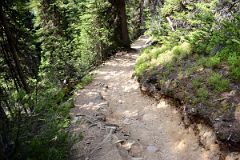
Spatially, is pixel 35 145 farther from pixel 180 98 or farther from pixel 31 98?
pixel 180 98

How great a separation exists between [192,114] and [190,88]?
96 cm

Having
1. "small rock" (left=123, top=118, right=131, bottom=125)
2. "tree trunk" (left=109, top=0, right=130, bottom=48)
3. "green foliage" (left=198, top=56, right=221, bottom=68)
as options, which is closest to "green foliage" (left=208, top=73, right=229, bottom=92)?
"green foliage" (left=198, top=56, right=221, bottom=68)

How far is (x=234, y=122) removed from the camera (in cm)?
673

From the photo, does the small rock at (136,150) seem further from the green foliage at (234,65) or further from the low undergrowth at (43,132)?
the green foliage at (234,65)

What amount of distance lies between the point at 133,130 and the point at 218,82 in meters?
2.94

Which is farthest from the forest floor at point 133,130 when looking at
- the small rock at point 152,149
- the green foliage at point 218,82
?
the green foliage at point 218,82

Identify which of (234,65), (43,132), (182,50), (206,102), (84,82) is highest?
(182,50)

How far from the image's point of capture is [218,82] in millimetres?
7922

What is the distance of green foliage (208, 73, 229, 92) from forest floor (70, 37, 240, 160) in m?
1.10

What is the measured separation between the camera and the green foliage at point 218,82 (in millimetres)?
7732

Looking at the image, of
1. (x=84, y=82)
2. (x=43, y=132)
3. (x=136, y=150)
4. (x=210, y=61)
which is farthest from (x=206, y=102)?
(x=84, y=82)

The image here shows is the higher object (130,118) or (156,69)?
(156,69)

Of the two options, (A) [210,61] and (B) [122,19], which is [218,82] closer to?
(A) [210,61]

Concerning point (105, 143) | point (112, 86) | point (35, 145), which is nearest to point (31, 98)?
point (35, 145)
